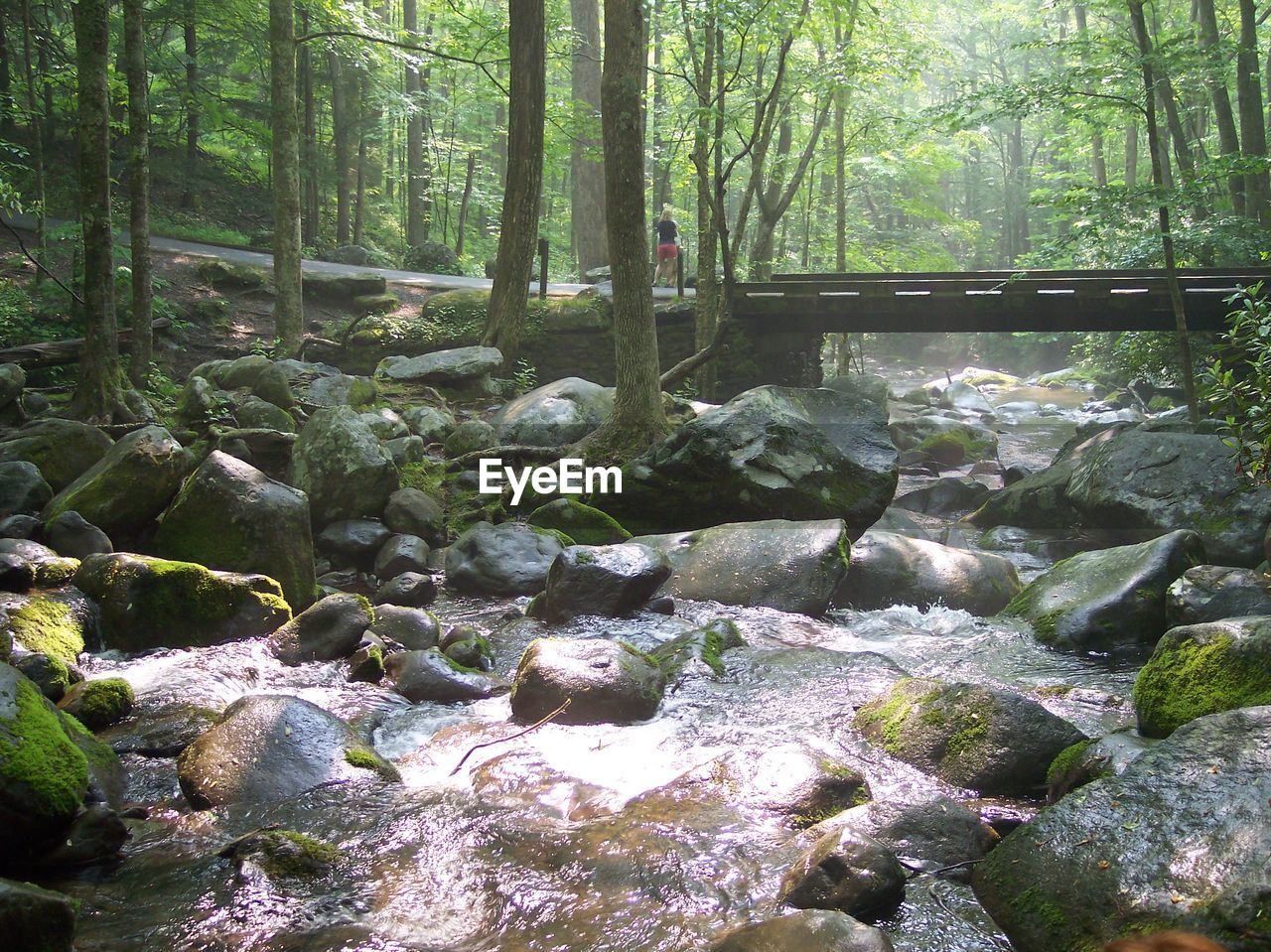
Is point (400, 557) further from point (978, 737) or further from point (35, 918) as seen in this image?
point (35, 918)

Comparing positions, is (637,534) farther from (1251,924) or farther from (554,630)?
(1251,924)

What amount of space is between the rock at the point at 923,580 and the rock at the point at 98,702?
16.5ft

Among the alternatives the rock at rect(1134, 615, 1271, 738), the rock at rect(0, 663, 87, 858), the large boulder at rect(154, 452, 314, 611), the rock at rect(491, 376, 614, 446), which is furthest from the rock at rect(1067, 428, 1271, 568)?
the rock at rect(0, 663, 87, 858)

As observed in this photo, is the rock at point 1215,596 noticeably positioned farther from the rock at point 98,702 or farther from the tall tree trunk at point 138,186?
the tall tree trunk at point 138,186

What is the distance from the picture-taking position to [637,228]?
9.69 metres

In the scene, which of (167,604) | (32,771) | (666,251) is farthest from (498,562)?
(666,251)

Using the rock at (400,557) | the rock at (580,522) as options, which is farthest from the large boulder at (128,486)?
the rock at (580,522)

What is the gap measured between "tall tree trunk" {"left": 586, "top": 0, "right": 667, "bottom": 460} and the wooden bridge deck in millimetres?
4063

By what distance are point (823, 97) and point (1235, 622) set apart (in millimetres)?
14893

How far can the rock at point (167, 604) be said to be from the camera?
5.91 meters

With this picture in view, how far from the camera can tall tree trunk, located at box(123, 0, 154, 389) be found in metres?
9.74

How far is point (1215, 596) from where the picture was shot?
5.67m

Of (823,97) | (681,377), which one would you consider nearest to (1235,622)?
(681,377)

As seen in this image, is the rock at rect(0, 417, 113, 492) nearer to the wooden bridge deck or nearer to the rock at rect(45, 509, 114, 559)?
the rock at rect(45, 509, 114, 559)
